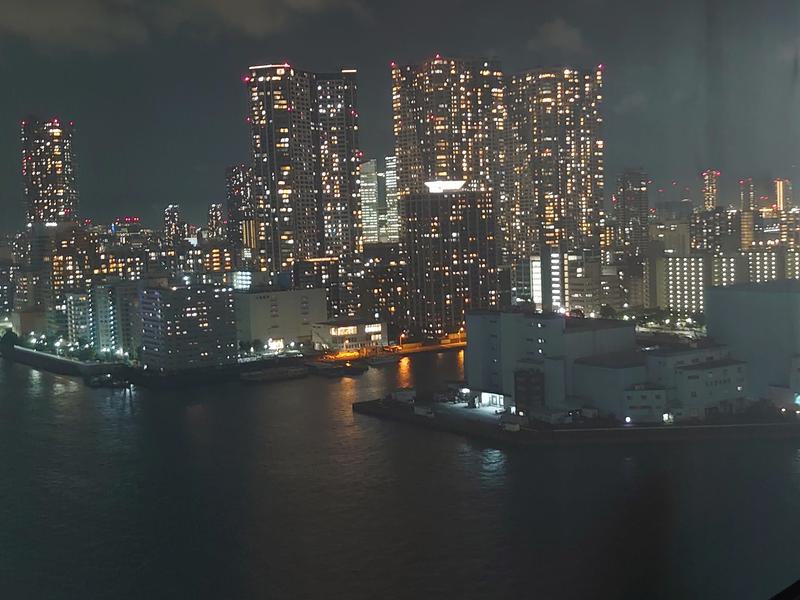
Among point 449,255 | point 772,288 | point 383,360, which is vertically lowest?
point 383,360

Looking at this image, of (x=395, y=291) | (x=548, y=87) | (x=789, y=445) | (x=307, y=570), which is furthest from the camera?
(x=548, y=87)

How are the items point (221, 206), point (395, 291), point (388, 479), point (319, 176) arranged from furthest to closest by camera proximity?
point (221, 206) < point (319, 176) < point (395, 291) < point (388, 479)

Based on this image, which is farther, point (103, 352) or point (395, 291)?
point (395, 291)

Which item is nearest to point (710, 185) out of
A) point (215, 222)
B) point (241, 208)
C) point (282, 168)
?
point (282, 168)

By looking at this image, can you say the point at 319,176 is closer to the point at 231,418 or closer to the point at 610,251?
the point at 610,251

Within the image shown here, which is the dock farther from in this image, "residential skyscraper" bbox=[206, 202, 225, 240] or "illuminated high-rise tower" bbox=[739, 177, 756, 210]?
"residential skyscraper" bbox=[206, 202, 225, 240]

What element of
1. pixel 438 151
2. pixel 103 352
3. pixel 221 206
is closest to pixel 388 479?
pixel 103 352

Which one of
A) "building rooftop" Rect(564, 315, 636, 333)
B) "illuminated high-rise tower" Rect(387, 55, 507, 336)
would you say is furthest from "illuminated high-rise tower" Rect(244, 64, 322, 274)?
"building rooftop" Rect(564, 315, 636, 333)

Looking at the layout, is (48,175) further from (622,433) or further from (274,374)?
(622,433)

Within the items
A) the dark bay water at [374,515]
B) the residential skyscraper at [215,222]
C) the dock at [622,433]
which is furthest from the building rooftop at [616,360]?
the residential skyscraper at [215,222]
